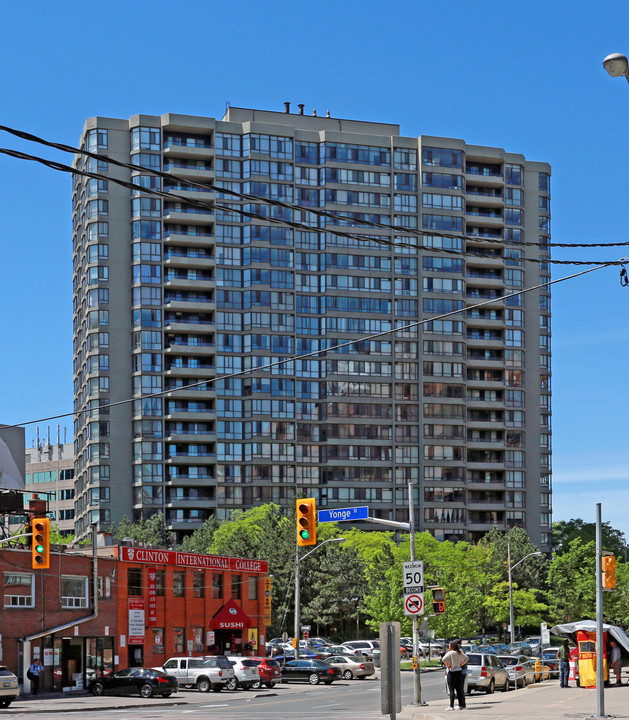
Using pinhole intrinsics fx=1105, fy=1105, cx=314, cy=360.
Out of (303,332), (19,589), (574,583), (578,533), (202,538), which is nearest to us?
(19,589)

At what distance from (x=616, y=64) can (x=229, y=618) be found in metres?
59.5

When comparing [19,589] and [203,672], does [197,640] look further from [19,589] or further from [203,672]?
[19,589]

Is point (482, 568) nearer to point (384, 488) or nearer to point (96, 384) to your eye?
point (384, 488)

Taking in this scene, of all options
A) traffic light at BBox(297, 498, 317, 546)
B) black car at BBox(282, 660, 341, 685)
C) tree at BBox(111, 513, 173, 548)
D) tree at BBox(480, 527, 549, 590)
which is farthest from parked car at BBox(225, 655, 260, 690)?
tree at BBox(111, 513, 173, 548)

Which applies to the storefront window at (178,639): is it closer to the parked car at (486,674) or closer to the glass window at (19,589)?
the glass window at (19,589)

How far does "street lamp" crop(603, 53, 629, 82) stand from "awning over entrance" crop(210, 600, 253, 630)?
191ft

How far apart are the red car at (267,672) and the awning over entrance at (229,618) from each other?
1481 centimetres

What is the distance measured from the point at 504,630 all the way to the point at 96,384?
5379cm

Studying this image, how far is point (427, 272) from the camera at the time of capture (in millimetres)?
139000

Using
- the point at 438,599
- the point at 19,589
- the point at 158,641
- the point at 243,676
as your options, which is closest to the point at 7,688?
the point at 19,589

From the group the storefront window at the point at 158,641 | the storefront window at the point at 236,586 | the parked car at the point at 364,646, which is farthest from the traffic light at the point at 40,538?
the parked car at the point at 364,646

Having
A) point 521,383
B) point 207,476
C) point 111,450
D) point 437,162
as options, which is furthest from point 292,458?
point 437,162

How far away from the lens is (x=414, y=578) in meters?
35.2

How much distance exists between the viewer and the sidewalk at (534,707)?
28.9 meters
